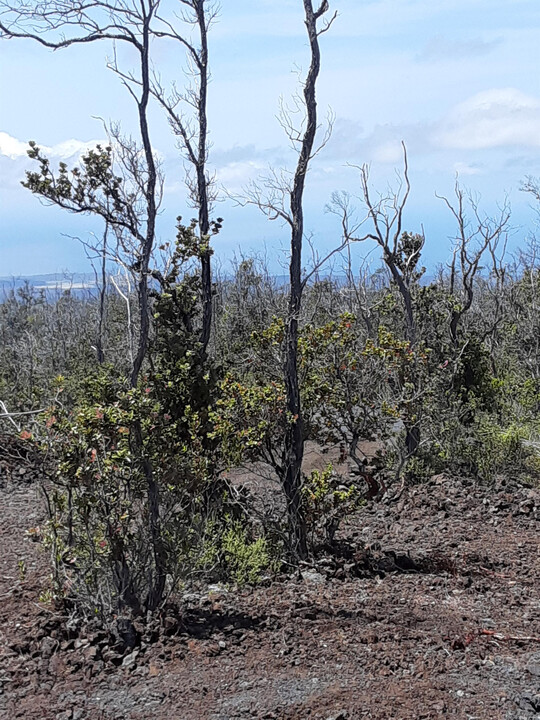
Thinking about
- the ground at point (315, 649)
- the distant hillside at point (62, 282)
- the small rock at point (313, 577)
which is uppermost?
the distant hillside at point (62, 282)

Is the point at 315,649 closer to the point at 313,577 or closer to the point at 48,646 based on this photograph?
the point at 313,577

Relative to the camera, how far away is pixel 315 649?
465 cm

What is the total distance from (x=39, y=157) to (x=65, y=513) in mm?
3139

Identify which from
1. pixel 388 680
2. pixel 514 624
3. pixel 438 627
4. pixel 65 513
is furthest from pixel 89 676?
pixel 514 624

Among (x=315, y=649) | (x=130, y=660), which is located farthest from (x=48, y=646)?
(x=315, y=649)

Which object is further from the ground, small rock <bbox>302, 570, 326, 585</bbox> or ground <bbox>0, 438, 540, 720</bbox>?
ground <bbox>0, 438, 540, 720</bbox>

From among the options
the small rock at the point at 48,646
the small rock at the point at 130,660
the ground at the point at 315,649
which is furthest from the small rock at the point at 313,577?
the small rock at the point at 48,646

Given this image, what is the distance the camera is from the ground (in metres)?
4.00

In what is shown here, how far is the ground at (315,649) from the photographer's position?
4.00 metres

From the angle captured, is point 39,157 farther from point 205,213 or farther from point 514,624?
point 514,624

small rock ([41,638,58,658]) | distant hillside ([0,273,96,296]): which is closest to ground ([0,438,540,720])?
small rock ([41,638,58,658])

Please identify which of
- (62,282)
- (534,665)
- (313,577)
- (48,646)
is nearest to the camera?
(534,665)

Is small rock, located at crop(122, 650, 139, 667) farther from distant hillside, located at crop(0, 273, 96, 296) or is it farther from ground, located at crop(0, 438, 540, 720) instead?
distant hillside, located at crop(0, 273, 96, 296)

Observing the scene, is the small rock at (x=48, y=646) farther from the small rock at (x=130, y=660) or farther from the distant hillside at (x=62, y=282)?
the distant hillside at (x=62, y=282)
